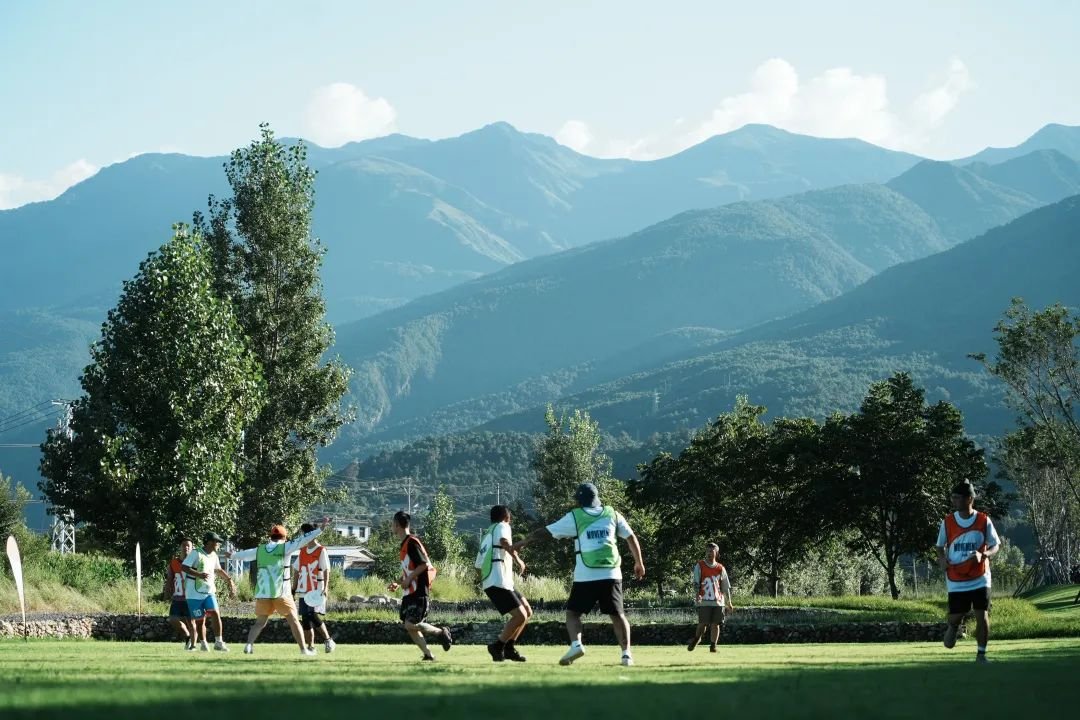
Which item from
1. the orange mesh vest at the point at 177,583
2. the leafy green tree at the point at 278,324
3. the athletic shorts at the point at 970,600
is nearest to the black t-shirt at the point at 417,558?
the athletic shorts at the point at 970,600

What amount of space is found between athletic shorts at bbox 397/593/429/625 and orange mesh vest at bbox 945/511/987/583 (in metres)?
6.61

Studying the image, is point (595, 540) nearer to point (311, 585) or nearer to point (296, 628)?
point (296, 628)

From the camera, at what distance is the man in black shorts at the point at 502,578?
640 inches

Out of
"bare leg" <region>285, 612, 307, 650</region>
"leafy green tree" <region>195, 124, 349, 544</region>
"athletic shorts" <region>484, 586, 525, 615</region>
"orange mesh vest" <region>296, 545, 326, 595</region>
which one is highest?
"leafy green tree" <region>195, 124, 349, 544</region>

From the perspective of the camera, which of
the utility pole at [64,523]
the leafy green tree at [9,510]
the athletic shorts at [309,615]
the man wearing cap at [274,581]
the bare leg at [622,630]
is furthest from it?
the leafy green tree at [9,510]

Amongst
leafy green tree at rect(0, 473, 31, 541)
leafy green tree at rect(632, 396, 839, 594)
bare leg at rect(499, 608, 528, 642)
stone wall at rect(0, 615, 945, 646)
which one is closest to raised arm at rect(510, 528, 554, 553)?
bare leg at rect(499, 608, 528, 642)

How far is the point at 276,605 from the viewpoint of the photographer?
1916cm

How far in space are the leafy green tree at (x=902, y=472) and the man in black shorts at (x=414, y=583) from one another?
3088 cm

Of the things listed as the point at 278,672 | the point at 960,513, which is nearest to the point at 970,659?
the point at 960,513

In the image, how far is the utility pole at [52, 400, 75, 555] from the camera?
40.7 metres

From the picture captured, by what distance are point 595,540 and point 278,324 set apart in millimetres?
32731

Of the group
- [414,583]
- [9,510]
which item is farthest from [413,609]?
[9,510]

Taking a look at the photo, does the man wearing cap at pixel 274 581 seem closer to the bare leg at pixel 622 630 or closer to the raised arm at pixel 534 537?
the raised arm at pixel 534 537

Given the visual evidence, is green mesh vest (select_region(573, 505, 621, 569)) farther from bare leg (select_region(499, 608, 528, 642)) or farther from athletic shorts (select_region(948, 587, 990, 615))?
athletic shorts (select_region(948, 587, 990, 615))
